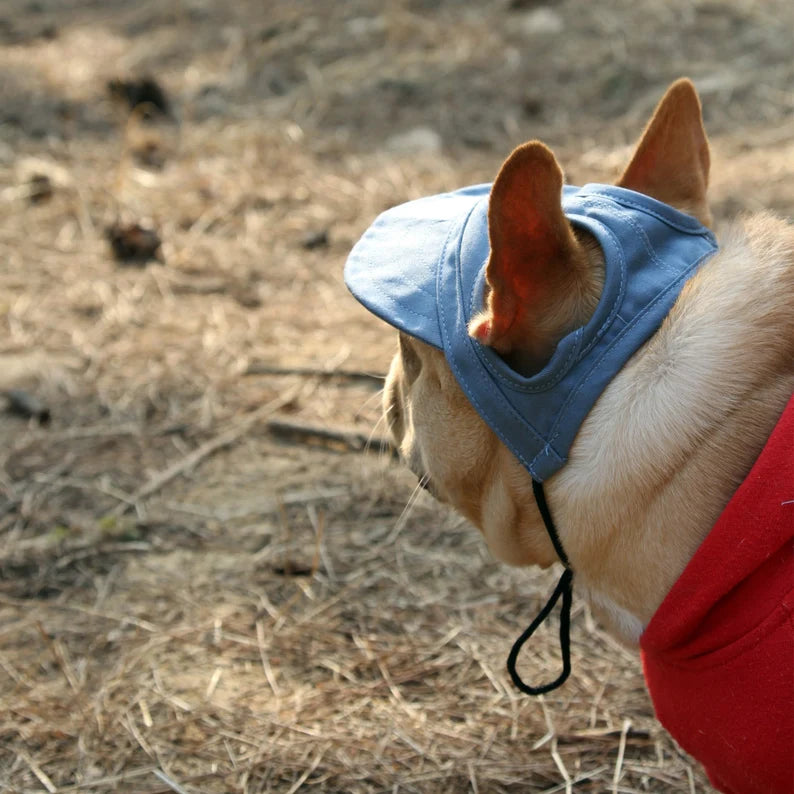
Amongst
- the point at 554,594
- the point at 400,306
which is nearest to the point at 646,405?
the point at 400,306

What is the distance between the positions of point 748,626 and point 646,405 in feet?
1.40

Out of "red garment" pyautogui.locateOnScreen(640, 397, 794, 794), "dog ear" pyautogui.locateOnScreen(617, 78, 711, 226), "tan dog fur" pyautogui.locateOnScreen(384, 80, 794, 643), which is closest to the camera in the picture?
"red garment" pyautogui.locateOnScreen(640, 397, 794, 794)

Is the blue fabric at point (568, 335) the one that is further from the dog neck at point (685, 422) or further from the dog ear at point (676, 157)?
the dog ear at point (676, 157)

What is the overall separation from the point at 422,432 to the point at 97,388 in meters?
2.57

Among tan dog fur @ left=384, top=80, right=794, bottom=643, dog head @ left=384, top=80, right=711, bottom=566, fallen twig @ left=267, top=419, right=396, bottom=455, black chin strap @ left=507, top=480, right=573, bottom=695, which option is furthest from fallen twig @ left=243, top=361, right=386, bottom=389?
tan dog fur @ left=384, top=80, right=794, bottom=643

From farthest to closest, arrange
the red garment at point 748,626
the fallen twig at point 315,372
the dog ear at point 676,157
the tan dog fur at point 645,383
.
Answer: the fallen twig at point 315,372, the dog ear at point 676,157, the tan dog fur at point 645,383, the red garment at point 748,626

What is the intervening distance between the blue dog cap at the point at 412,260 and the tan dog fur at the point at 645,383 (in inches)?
4.8

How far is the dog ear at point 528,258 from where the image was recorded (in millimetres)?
1761

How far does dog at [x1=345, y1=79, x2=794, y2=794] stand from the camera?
69.0 inches

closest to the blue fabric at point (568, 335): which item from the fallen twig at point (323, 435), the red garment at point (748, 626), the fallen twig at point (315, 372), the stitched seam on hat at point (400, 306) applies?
the stitched seam on hat at point (400, 306)

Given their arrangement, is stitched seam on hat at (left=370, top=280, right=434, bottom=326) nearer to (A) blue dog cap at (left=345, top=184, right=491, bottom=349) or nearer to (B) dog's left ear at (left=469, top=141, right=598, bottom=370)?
(A) blue dog cap at (left=345, top=184, right=491, bottom=349)

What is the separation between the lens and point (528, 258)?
6.15 feet

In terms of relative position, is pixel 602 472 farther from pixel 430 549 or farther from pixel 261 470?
pixel 261 470

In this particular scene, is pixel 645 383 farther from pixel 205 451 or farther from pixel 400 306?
pixel 205 451
